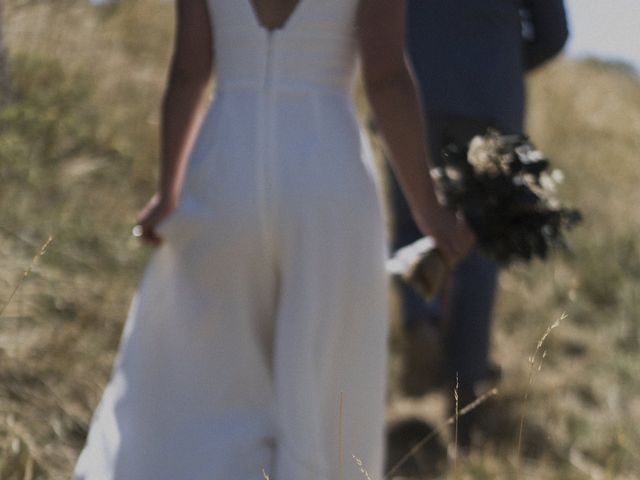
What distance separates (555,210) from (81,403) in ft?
5.34

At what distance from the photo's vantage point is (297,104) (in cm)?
247

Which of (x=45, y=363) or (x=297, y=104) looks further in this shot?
(x=45, y=363)

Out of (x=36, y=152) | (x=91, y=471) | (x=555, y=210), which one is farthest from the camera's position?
(x=36, y=152)

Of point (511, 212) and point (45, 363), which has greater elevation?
point (511, 212)

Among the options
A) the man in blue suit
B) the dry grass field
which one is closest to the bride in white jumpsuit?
the dry grass field

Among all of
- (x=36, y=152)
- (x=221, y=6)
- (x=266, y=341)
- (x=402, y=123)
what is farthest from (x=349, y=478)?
(x=36, y=152)

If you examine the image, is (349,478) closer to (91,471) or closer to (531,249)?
(91,471)

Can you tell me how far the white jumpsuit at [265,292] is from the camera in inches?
96.8

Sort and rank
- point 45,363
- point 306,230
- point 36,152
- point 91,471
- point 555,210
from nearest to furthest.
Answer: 1. point 306,230
2. point 91,471
3. point 555,210
4. point 45,363
5. point 36,152

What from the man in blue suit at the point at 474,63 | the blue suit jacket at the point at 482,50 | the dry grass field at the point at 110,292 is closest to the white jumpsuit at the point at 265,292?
the dry grass field at the point at 110,292

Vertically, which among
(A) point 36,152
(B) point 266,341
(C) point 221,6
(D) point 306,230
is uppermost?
(C) point 221,6

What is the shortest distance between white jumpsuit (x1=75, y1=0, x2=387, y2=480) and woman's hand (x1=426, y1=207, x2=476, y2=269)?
13 cm

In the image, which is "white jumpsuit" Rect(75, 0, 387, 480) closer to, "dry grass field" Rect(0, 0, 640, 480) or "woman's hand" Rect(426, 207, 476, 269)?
"woman's hand" Rect(426, 207, 476, 269)

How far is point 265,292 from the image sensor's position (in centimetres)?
258
